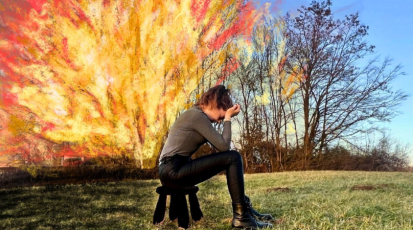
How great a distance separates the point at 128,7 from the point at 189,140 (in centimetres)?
920

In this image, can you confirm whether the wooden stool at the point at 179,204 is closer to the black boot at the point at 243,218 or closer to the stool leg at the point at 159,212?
the stool leg at the point at 159,212

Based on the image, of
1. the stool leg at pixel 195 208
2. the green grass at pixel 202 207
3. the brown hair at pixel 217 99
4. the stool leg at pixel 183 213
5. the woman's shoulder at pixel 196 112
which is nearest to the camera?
the woman's shoulder at pixel 196 112

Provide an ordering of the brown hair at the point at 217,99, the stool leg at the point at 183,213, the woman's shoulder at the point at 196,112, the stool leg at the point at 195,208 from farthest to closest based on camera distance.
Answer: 1. the stool leg at the point at 195,208
2. the stool leg at the point at 183,213
3. the brown hair at the point at 217,99
4. the woman's shoulder at the point at 196,112

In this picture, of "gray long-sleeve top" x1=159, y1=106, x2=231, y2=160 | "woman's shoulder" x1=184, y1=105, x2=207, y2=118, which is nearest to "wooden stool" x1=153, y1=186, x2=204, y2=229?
"gray long-sleeve top" x1=159, y1=106, x2=231, y2=160

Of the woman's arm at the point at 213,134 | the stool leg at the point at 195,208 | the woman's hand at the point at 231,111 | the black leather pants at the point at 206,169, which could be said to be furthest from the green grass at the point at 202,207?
the woman's hand at the point at 231,111

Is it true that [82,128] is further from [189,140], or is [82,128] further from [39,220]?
[189,140]

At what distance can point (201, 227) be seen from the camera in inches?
150

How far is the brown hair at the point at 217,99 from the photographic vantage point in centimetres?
349

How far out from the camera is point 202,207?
204 inches

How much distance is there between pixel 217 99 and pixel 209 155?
0.56m

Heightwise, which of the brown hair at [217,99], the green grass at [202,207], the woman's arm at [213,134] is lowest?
the green grass at [202,207]

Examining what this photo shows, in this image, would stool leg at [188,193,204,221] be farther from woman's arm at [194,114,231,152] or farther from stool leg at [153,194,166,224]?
woman's arm at [194,114,231,152]

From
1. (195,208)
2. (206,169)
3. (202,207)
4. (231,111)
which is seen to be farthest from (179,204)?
(202,207)

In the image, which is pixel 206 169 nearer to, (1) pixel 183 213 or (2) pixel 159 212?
(1) pixel 183 213
